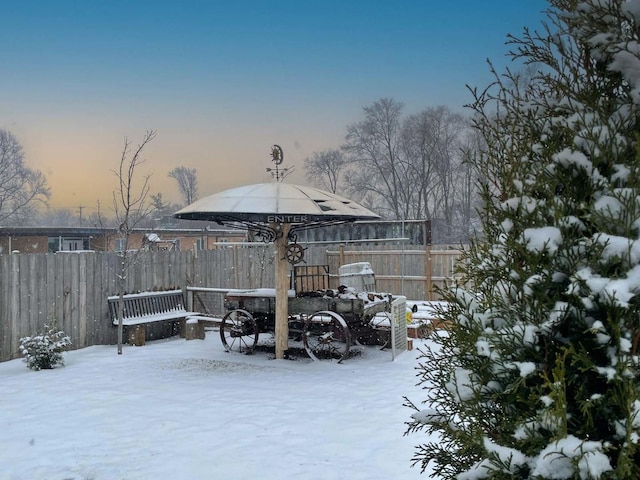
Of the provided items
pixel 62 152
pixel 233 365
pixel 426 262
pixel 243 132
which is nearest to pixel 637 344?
pixel 233 365

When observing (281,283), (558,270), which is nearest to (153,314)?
(281,283)

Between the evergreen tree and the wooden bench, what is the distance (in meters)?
8.20

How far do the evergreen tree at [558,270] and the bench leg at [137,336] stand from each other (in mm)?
8218

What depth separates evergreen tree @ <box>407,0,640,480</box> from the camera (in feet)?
5.39

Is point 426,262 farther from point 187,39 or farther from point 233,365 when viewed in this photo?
point 187,39

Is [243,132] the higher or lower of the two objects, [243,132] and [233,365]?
the higher

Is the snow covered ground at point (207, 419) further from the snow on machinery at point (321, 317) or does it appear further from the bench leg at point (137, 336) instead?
the bench leg at point (137, 336)

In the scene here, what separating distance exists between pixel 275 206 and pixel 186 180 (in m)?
45.2

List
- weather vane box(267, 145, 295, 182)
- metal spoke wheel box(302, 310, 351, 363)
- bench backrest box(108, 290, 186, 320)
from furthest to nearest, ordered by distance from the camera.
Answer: bench backrest box(108, 290, 186, 320) → weather vane box(267, 145, 295, 182) → metal spoke wheel box(302, 310, 351, 363)

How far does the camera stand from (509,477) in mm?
1791

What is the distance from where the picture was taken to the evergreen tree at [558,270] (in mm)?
1642

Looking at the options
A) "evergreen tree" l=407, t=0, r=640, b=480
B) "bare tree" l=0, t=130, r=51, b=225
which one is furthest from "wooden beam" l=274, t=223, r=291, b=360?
"bare tree" l=0, t=130, r=51, b=225

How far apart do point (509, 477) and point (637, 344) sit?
642mm

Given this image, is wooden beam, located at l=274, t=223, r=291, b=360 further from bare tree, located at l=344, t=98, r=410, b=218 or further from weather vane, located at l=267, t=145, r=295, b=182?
bare tree, located at l=344, t=98, r=410, b=218
